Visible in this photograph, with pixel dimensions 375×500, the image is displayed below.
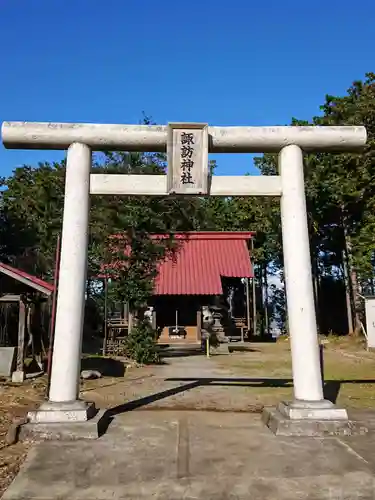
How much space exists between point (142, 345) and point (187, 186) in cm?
919

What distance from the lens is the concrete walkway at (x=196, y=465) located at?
399 cm

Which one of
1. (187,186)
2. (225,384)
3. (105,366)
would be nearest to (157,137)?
(187,186)

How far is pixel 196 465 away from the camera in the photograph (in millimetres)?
4641

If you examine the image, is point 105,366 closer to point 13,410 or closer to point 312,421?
point 13,410

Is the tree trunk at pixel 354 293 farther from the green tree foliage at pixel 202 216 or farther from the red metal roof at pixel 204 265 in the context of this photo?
the red metal roof at pixel 204 265

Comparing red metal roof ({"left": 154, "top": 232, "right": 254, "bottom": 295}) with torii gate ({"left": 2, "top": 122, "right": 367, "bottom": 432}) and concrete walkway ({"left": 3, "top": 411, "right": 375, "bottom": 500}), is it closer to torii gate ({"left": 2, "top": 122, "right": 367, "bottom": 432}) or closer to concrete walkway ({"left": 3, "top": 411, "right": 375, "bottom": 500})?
torii gate ({"left": 2, "top": 122, "right": 367, "bottom": 432})

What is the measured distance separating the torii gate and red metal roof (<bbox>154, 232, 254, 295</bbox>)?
44.4 feet

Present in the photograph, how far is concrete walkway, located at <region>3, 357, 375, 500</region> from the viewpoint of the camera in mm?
3988

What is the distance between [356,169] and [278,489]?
74.5 feet

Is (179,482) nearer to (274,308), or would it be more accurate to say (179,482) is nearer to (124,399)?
(124,399)

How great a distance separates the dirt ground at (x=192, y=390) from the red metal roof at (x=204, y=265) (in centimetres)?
732

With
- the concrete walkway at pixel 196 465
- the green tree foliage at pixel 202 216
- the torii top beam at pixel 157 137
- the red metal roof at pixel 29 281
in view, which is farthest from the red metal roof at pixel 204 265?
the concrete walkway at pixel 196 465

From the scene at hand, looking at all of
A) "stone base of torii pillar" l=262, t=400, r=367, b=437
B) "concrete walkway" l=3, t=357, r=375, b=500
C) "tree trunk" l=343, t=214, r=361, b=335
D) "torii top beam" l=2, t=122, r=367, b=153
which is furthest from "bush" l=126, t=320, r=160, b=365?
"tree trunk" l=343, t=214, r=361, b=335

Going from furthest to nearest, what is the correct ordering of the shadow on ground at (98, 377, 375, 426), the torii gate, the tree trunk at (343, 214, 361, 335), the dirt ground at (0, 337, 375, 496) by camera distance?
the tree trunk at (343, 214, 361, 335) < the shadow on ground at (98, 377, 375, 426) < the dirt ground at (0, 337, 375, 496) < the torii gate
